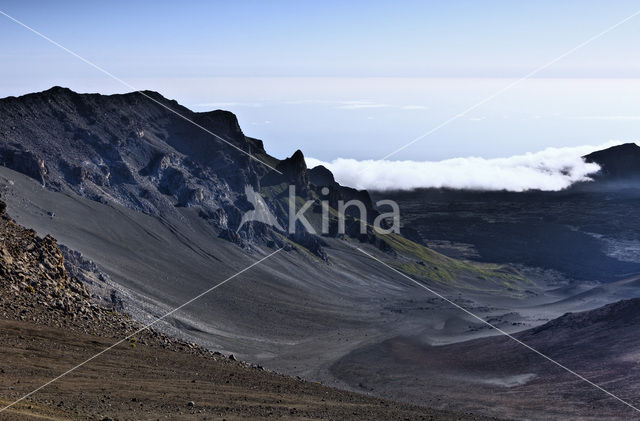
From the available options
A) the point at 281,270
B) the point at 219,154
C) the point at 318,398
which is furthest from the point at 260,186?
the point at 318,398

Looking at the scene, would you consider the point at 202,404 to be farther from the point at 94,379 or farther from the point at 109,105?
the point at 109,105

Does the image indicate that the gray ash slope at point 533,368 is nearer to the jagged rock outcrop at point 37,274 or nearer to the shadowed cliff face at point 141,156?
A: the jagged rock outcrop at point 37,274

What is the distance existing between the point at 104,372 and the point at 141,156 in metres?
95.6

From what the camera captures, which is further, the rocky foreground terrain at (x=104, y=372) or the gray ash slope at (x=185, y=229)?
the gray ash slope at (x=185, y=229)

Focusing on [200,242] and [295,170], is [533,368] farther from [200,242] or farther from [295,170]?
[295,170]

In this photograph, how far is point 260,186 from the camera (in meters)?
163

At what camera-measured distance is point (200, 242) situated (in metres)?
119

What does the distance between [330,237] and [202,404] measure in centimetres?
13047

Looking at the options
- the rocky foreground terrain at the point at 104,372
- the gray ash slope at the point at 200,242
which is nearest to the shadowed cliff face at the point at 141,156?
the gray ash slope at the point at 200,242

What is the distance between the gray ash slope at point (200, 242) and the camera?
8819 cm

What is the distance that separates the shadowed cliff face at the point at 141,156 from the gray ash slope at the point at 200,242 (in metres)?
0.27

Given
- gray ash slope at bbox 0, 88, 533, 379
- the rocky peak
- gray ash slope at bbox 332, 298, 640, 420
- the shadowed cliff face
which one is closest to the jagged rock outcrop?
gray ash slope at bbox 0, 88, 533, 379

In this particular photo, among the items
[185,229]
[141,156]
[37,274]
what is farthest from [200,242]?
[37,274]

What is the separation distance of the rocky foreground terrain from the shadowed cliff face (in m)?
56.4
